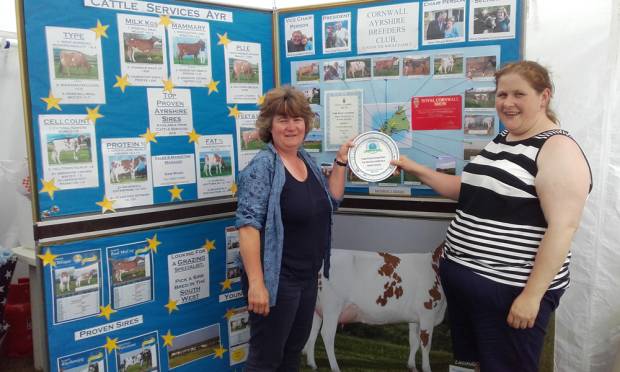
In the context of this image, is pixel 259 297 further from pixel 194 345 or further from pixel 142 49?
pixel 142 49

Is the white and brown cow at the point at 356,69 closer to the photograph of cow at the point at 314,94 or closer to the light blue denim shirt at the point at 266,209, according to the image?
the photograph of cow at the point at 314,94

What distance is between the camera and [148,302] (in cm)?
213

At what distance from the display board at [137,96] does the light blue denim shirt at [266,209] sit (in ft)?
1.79

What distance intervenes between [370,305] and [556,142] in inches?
49.1

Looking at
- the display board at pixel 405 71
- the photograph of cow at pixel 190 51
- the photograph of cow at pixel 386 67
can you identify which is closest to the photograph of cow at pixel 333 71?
the display board at pixel 405 71

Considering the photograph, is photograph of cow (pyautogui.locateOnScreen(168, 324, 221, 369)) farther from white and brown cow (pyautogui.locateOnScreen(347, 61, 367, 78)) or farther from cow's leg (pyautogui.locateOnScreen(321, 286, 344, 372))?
white and brown cow (pyautogui.locateOnScreen(347, 61, 367, 78))

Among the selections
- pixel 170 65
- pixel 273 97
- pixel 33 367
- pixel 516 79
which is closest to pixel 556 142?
pixel 516 79

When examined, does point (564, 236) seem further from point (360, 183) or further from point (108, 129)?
point (108, 129)

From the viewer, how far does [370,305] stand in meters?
2.35

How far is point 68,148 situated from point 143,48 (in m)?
0.53

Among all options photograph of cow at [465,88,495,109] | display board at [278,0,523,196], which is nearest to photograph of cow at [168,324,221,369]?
display board at [278,0,523,196]

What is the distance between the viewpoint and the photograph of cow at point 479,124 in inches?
79.4

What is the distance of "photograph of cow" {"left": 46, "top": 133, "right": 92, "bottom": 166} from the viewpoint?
1.83 m

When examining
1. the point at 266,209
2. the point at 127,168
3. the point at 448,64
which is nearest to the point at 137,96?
the point at 127,168
